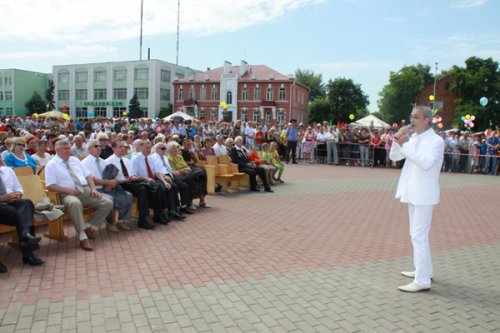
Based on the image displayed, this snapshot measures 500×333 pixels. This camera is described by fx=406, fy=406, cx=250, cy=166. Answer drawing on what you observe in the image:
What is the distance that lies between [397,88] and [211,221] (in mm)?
74016

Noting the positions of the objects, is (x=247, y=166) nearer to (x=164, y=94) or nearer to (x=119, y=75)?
(x=164, y=94)

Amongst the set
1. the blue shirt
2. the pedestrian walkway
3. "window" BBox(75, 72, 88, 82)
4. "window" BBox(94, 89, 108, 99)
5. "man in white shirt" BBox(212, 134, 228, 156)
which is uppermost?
"window" BBox(75, 72, 88, 82)

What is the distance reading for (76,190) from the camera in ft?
20.4


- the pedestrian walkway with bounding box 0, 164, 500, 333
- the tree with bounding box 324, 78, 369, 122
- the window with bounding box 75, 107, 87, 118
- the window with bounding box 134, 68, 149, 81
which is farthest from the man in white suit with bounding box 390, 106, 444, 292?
the window with bounding box 75, 107, 87, 118

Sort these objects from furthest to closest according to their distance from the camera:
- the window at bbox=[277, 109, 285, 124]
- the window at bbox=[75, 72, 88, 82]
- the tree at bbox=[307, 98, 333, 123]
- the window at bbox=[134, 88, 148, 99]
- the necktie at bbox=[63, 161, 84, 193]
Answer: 1. the window at bbox=[75, 72, 88, 82]
2. the tree at bbox=[307, 98, 333, 123]
3. the window at bbox=[134, 88, 148, 99]
4. the window at bbox=[277, 109, 285, 124]
5. the necktie at bbox=[63, 161, 84, 193]

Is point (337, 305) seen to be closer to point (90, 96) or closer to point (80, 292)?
point (80, 292)

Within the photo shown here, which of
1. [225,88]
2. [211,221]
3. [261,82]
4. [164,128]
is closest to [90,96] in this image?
[225,88]

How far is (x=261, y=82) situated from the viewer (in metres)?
64.2

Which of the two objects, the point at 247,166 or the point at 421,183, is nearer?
the point at 421,183

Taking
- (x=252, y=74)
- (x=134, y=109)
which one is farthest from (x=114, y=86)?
(x=252, y=74)

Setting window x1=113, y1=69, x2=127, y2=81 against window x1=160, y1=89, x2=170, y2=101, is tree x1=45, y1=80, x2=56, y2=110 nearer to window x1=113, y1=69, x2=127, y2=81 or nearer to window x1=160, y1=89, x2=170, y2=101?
window x1=113, y1=69, x2=127, y2=81

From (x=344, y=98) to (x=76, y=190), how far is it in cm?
7258

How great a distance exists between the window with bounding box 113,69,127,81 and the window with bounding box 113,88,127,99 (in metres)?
1.91

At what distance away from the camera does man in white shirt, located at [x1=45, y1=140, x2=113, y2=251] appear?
5938 mm
